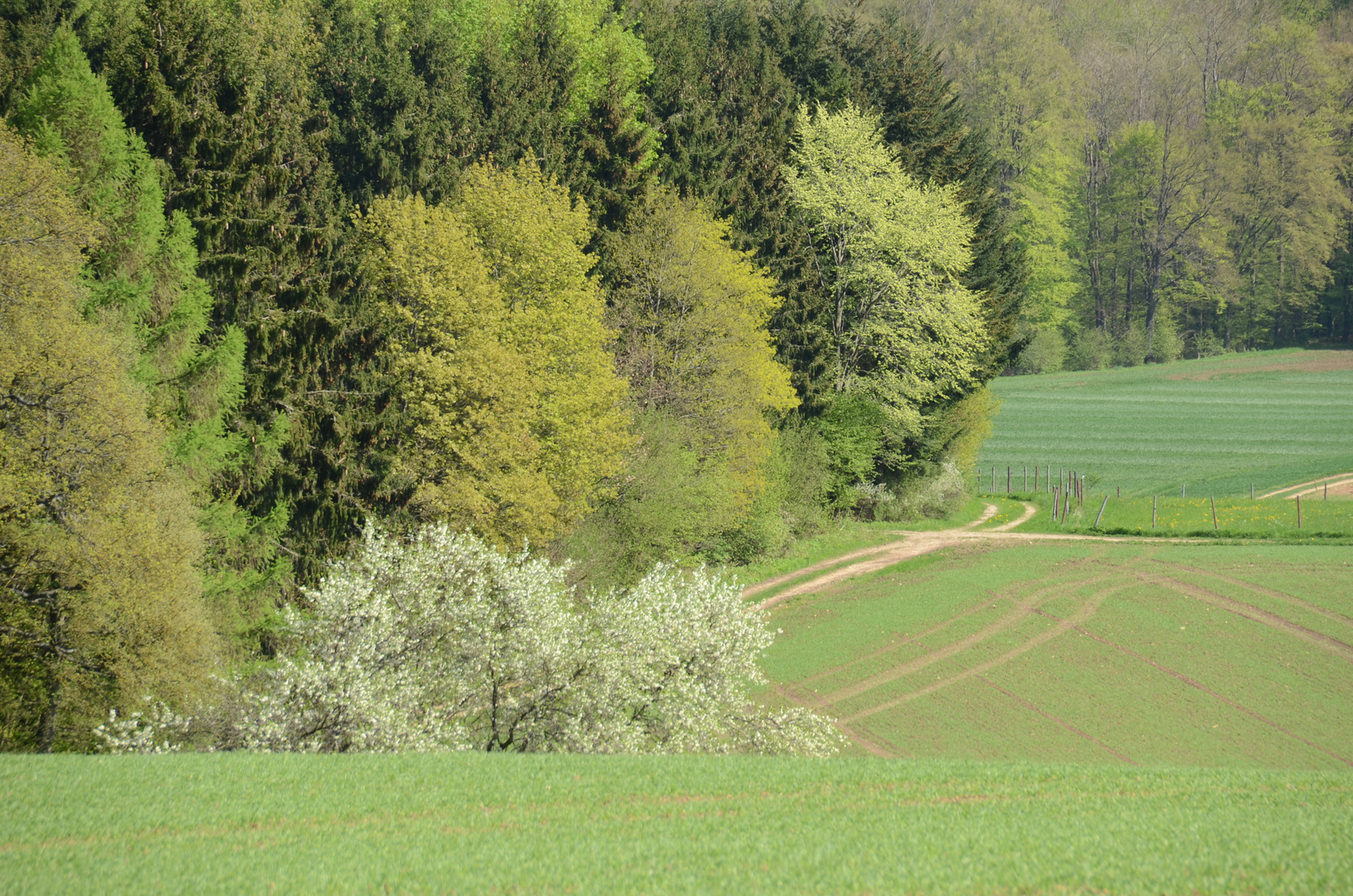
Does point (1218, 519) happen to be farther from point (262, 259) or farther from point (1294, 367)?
point (1294, 367)

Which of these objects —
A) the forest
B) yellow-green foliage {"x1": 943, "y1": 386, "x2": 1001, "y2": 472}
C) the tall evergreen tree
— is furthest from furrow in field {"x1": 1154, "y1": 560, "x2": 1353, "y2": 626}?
the tall evergreen tree

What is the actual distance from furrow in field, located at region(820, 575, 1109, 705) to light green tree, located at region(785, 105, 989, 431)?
1570 cm

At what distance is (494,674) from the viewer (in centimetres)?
2014

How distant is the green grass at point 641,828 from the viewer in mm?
11500

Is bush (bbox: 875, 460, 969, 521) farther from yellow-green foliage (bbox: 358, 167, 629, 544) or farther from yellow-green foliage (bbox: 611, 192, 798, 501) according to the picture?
yellow-green foliage (bbox: 358, 167, 629, 544)

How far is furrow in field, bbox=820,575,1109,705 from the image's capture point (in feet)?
95.5

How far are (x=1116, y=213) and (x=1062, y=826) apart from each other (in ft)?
380

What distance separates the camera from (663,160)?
45.1 metres

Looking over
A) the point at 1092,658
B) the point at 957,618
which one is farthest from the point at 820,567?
the point at 1092,658

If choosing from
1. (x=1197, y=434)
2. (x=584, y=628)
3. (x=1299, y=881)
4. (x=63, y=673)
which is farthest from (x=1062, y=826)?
(x=1197, y=434)

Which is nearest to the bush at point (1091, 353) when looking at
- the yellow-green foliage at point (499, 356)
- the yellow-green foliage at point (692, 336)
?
the yellow-green foliage at point (692, 336)

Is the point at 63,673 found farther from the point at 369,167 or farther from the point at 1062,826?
the point at 369,167

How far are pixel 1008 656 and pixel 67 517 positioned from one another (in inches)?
955

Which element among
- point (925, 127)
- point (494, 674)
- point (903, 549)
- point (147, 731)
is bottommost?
point (903, 549)
